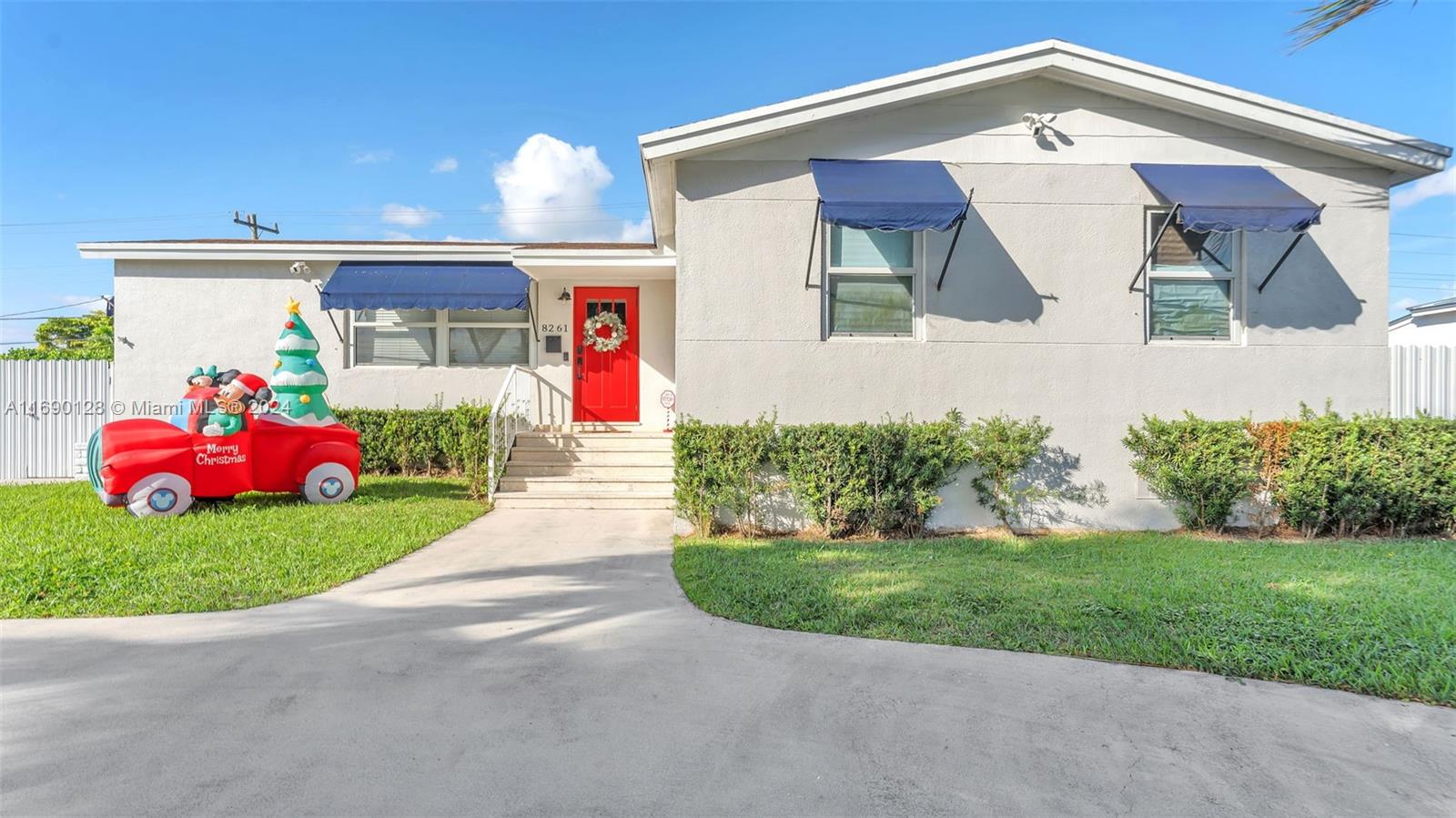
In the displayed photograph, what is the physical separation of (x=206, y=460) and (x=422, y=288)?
430cm

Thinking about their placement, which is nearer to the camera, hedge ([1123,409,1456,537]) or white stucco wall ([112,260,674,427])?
hedge ([1123,409,1456,537])

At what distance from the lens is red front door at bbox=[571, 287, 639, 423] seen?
1176 centimetres

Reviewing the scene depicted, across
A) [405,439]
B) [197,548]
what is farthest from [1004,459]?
[405,439]

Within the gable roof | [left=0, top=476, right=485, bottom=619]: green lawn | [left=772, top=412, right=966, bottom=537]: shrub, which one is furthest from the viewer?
the gable roof

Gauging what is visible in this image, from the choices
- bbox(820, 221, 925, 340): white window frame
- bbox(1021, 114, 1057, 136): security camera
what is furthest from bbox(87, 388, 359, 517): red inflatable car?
bbox(1021, 114, 1057, 136): security camera

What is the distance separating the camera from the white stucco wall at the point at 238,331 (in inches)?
462

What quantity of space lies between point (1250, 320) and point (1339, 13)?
357 centimetres

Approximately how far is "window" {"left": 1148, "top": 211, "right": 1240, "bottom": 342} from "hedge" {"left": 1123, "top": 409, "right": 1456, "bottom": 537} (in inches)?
43.4

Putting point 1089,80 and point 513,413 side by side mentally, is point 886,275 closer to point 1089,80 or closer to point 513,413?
point 1089,80

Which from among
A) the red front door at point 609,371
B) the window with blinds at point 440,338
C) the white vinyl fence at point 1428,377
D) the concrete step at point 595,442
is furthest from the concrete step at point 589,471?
the white vinyl fence at point 1428,377

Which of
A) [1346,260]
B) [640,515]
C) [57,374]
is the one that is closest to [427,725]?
[640,515]

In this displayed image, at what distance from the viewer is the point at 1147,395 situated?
25.3 ft

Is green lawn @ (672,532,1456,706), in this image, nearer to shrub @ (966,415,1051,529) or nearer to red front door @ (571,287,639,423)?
shrub @ (966,415,1051,529)

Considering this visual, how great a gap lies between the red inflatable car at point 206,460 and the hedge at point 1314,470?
894cm
